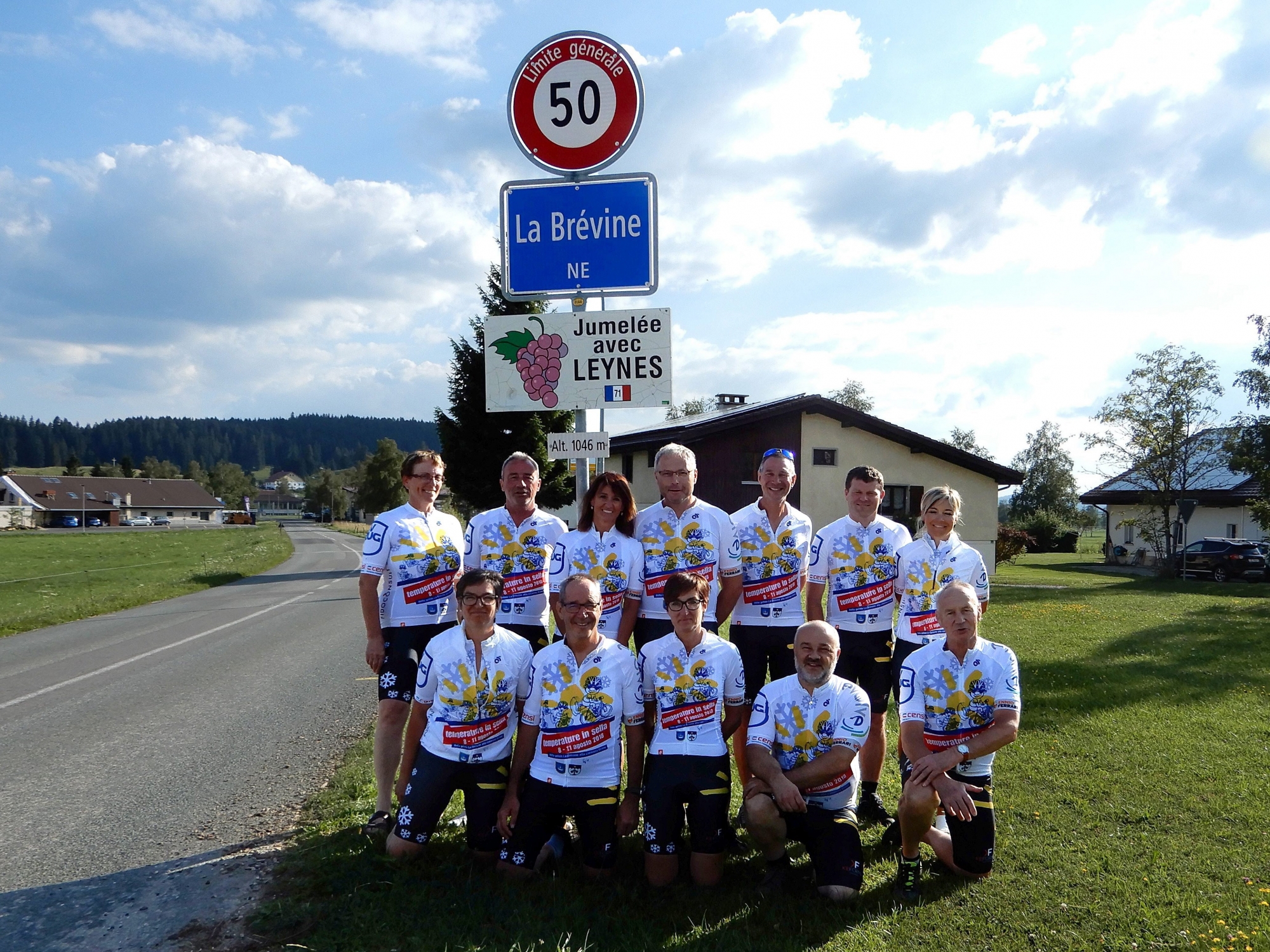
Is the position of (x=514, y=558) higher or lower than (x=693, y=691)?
higher

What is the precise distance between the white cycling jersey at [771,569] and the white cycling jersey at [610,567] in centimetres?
66

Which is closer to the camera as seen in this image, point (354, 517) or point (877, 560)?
point (877, 560)

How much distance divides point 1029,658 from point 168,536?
69.9 metres

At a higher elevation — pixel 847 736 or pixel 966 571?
pixel 966 571

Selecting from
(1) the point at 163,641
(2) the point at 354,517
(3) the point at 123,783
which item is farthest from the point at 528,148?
(2) the point at 354,517

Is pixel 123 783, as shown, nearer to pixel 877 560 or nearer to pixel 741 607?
pixel 741 607

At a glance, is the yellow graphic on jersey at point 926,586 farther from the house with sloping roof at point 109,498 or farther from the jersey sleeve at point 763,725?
the house with sloping roof at point 109,498

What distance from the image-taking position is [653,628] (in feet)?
15.0

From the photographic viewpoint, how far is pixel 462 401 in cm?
2617

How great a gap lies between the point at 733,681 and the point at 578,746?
82 centimetres

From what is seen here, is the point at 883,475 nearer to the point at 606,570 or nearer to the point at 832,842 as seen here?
the point at 606,570

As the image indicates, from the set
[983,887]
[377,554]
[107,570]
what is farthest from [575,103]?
[107,570]

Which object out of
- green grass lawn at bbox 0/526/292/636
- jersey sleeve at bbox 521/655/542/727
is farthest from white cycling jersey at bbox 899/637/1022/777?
green grass lawn at bbox 0/526/292/636

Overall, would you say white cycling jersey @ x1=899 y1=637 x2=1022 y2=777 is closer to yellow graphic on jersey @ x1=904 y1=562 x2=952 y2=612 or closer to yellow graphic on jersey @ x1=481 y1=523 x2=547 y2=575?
yellow graphic on jersey @ x1=904 y1=562 x2=952 y2=612
